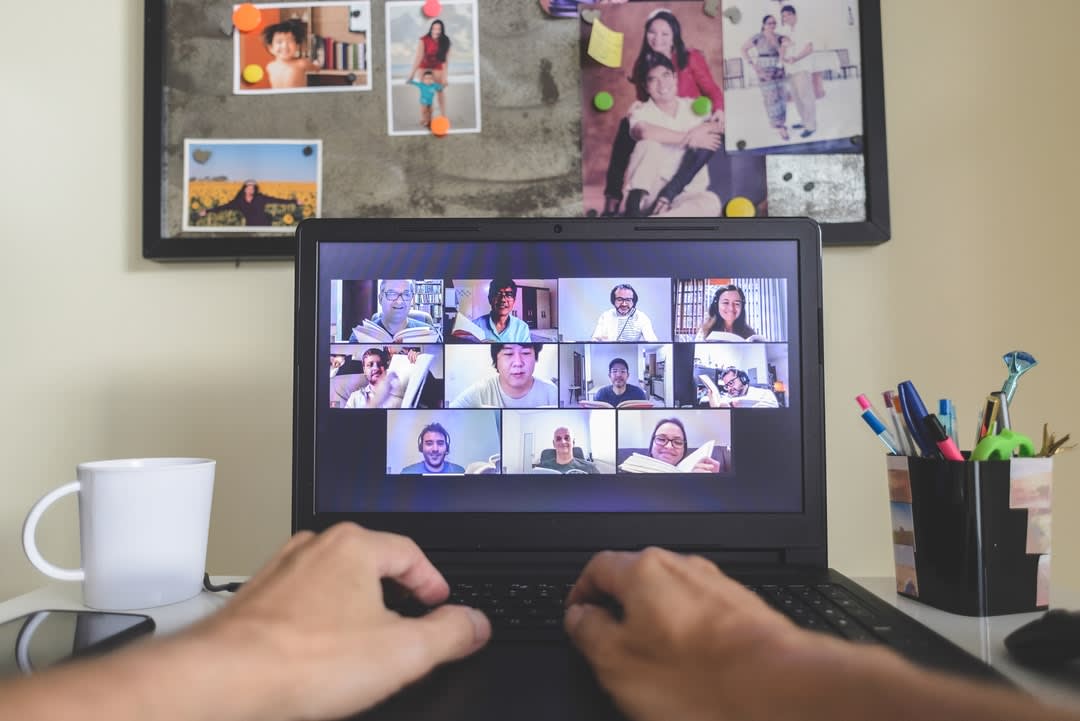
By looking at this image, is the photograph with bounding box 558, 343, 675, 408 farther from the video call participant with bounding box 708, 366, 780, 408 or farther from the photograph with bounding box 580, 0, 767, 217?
the photograph with bounding box 580, 0, 767, 217

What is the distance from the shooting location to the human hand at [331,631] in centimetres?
32

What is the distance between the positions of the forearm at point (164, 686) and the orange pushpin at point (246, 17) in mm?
796

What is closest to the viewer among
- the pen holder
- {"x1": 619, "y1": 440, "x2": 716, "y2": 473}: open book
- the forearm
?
the forearm

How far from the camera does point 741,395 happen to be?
26.0 inches

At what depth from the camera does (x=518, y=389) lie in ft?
2.17

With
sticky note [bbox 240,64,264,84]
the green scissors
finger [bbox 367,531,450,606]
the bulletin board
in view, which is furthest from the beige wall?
finger [bbox 367,531,450,606]

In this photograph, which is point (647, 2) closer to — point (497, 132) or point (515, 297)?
point (497, 132)

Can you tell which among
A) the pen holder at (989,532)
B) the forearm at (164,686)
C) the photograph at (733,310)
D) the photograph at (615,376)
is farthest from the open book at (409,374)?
the pen holder at (989,532)

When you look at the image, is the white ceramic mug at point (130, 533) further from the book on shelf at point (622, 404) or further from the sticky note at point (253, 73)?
the sticky note at point (253, 73)

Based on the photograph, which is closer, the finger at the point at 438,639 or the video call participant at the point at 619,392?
the finger at the point at 438,639

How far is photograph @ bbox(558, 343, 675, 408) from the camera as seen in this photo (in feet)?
2.17

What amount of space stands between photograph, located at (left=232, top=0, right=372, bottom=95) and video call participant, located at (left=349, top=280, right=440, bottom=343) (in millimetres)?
338

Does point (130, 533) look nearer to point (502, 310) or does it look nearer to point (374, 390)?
point (374, 390)

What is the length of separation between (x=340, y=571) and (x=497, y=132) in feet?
2.02
